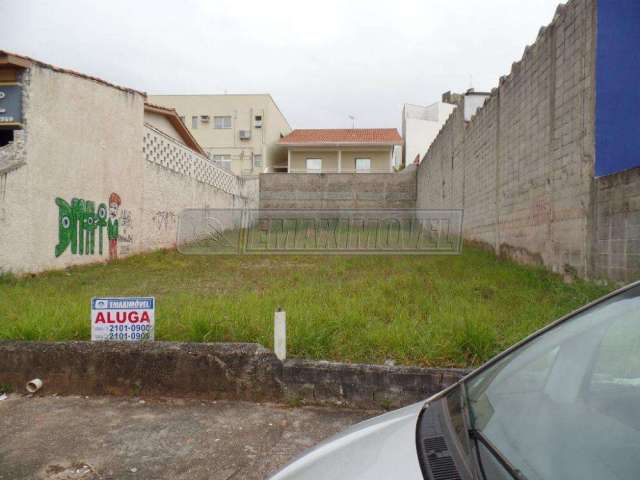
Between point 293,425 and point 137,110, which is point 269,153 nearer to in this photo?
point 137,110

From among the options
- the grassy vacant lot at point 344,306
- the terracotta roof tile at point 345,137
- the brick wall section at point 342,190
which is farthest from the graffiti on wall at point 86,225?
the terracotta roof tile at point 345,137

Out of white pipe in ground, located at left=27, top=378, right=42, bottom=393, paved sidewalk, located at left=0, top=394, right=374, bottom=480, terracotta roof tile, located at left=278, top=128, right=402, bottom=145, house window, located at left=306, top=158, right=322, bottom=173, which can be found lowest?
paved sidewalk, located at left=0, top=394, right=374, bottom=480

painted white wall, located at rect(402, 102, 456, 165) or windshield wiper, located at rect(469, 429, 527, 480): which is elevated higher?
painted white wall, located at rect(402, 102, 456, 165)

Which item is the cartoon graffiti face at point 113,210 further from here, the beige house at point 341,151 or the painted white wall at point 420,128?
the painted white wall at point 420,128

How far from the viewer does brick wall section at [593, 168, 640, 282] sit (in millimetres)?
3928

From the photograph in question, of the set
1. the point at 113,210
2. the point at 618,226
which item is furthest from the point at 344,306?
the point at 113,210

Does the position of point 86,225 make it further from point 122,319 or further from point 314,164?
point 314,164

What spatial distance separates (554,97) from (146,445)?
6095 mm

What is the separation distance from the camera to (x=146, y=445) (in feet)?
8.18

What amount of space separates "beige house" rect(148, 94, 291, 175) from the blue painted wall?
24.5m

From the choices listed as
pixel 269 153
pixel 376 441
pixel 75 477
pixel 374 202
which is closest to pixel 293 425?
pixel 75 477

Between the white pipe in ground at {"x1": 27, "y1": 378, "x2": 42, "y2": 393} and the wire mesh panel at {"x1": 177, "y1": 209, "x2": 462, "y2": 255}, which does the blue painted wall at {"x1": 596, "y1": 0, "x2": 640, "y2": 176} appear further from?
the wire mesh panel at {"x1": 177, "y1": 209, "x2": 462, "y2": 255}

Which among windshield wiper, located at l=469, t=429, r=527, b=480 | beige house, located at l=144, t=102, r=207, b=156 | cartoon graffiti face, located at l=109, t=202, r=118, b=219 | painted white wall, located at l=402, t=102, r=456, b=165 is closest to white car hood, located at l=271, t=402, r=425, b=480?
windshield wiper, located at l=469, t=429, r=527, b=480

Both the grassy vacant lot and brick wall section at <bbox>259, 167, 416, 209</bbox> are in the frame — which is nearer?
the grassy vacant lot
